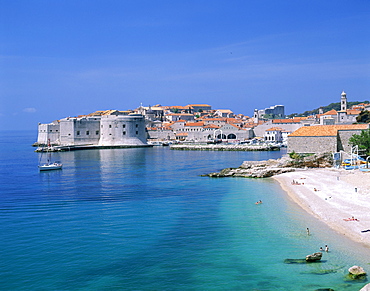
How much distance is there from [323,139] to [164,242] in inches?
811

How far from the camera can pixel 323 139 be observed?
28641 mm

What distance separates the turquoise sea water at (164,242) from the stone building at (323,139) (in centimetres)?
1111

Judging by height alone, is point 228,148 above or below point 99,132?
below

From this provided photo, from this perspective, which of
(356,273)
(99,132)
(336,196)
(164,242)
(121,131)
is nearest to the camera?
(356,273)

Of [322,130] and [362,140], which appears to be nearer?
[362,140]

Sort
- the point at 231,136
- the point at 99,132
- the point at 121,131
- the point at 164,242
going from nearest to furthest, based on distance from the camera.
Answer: the point at 164,242 → the point at 121,131 → the point at 99,132 → the point at 231,136

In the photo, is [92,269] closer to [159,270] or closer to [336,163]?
[159,270]

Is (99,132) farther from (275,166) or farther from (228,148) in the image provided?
(275,166)

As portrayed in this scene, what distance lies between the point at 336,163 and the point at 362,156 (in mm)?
2548

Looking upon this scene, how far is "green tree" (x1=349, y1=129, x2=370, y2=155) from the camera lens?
26.5 meters

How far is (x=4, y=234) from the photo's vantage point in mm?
11805

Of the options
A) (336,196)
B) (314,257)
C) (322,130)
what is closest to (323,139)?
(322,130)

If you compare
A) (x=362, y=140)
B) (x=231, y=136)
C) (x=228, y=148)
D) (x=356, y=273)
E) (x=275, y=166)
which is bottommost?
(x=356, y=273)

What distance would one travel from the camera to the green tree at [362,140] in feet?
86.8
